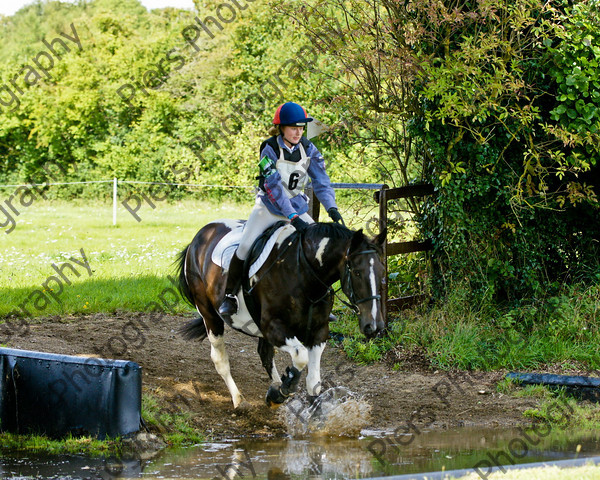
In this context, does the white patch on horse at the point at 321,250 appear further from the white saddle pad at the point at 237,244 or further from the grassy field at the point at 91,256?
the grassy field at the point at 91,256

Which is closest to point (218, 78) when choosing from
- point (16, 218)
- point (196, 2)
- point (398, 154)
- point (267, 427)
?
point (196, 2)

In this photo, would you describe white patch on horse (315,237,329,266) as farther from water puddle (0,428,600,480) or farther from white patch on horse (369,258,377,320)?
water puddle (0,428,600,480)

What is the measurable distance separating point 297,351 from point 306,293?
52cm

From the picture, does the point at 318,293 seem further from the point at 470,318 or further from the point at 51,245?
the point at 51,245

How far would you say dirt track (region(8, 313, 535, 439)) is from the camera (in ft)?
22.0

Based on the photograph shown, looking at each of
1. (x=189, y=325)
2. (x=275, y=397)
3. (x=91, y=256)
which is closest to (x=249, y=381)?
(x=189, y=325)

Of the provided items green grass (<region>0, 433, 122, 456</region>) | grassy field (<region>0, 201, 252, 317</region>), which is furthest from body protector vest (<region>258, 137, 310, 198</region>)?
grassy field (<region>0, 201, 252, 317</region>)

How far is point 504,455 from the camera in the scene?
5.58 metres

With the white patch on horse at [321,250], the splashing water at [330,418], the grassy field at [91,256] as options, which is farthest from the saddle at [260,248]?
the grassy field at [91,256]

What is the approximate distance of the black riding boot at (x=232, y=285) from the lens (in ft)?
22.2

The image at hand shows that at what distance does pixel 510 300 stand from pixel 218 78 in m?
22.6

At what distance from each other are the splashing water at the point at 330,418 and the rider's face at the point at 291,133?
91.8 inches

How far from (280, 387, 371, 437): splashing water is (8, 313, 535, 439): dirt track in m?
0.17

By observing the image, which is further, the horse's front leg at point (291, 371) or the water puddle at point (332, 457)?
the horse's front leg at point (291, 371)
